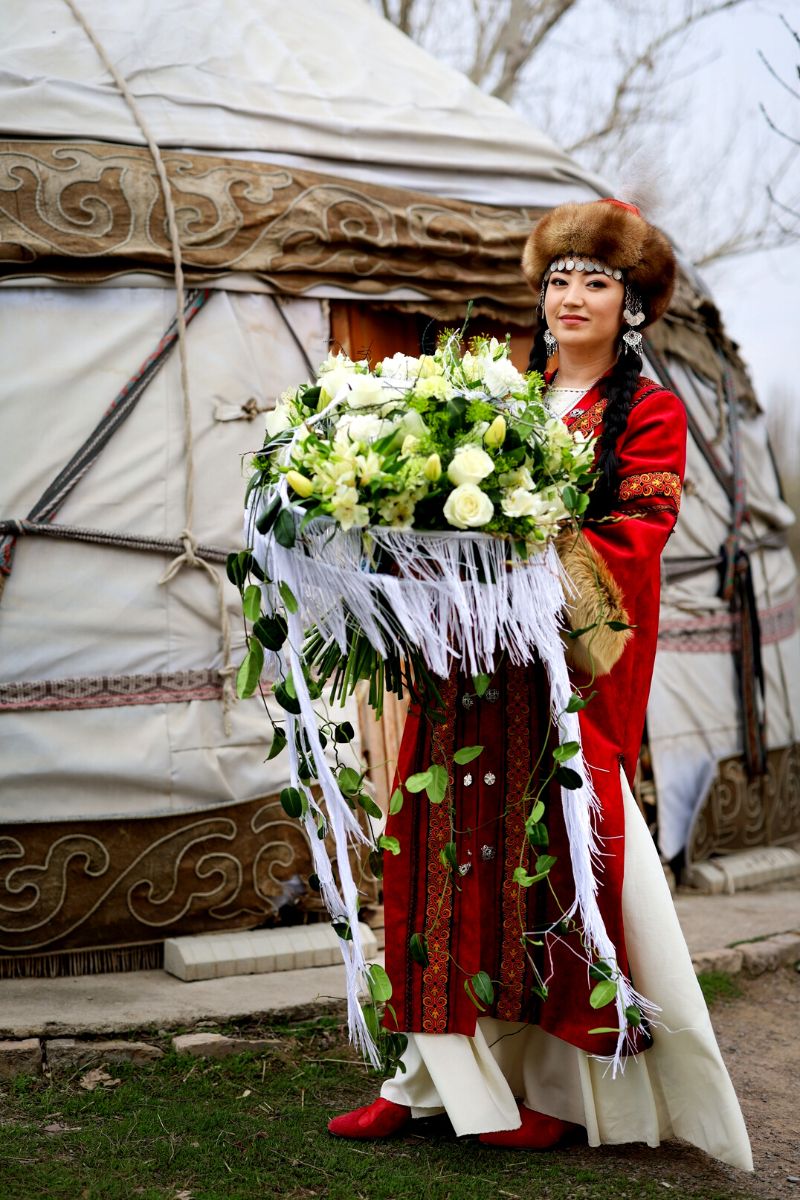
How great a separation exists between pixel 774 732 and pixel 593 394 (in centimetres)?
313

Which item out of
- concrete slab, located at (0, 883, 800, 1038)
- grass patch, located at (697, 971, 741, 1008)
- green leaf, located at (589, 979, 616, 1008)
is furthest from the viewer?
grass patch, located at (697, 971, 741, 1008)

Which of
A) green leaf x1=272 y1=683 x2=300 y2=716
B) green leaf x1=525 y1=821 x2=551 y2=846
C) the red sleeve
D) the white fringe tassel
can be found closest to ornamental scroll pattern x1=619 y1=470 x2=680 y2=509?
the red sleeve

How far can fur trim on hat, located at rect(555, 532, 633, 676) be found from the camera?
226 cm

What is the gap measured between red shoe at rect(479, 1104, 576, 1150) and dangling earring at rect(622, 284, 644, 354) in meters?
1.58

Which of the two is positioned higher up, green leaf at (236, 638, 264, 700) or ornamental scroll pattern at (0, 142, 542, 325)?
Result: ornamental scroll pattern at (0, 142, 542, 325)

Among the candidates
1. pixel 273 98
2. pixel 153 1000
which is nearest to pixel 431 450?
pixel 153 1000

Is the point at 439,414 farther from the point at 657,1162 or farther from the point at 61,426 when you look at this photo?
the point at 61,426

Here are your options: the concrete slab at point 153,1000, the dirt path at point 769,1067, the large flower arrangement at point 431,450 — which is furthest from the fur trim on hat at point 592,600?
the concrete slab at point 153,1000

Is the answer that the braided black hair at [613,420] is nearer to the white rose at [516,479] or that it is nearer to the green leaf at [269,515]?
the white rose at [516,479]

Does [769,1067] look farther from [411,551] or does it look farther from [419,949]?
[411,551]

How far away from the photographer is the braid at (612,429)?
7.96ft

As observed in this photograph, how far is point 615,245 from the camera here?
2584 mm

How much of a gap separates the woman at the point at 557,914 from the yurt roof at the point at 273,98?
6.81 feet

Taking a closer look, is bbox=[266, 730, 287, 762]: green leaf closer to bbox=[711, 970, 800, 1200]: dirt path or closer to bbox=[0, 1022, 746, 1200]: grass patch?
bbox=[0, 1022, 746, 1200]: grass patch
